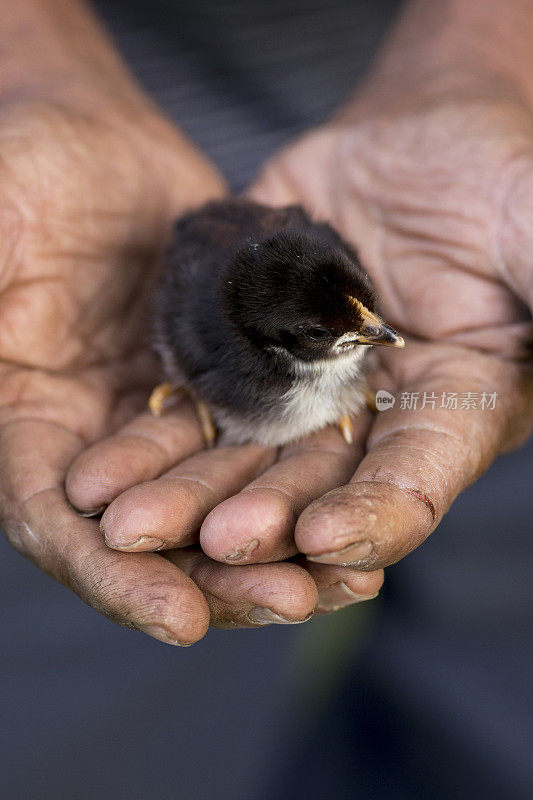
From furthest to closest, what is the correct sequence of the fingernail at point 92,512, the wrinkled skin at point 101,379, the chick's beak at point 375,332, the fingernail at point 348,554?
1. the chick's beak at point 375,332
2. the fingernail at point 92,512
3. the wrinkled skin at point 101,379
4. the fingernail at point 348,554

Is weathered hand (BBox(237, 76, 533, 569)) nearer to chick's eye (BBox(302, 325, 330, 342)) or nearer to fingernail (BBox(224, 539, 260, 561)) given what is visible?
fingernail (BBox(224, 539, 260, 561))

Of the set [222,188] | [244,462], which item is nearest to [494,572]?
[244,462]

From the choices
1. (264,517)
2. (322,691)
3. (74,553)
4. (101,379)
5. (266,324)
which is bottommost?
(322,691)

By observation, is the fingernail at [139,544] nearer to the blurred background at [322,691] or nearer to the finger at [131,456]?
the finger at [131,456]

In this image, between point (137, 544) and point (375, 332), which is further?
point (375, 332)

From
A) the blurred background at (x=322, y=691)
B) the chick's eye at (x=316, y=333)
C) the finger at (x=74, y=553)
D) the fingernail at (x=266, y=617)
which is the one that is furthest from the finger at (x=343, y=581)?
the blurred background at (x=322, y=691)

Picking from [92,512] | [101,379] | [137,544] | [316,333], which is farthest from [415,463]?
[101,379]

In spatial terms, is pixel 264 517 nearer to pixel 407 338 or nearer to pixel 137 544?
pixel 137 544

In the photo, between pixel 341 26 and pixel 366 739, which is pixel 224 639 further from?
pixel 341 26
